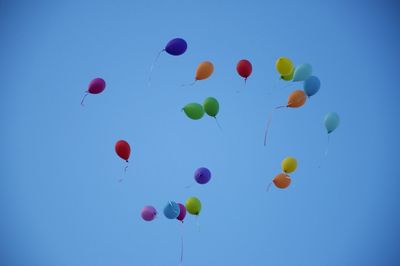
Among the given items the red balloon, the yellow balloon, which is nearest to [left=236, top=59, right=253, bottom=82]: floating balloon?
the red balloon

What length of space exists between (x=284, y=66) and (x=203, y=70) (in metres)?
1.02

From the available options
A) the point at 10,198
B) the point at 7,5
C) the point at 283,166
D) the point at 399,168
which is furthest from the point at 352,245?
the point at 7,5

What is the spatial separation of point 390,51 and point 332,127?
11.4 ft

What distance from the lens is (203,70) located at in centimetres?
515

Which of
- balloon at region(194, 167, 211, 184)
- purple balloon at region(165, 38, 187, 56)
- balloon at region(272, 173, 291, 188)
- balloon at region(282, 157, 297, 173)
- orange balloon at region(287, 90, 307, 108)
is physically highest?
purple balloon at region(165, 38, 187, 56)

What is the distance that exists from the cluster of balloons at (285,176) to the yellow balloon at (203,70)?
1.53m

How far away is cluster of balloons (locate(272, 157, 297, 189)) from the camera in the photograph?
5.05 meters

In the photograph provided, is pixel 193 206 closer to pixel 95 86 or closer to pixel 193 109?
pixel 193 109

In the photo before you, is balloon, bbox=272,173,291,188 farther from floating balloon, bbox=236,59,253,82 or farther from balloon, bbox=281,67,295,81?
floating balloon, bbox=236,59,253,82

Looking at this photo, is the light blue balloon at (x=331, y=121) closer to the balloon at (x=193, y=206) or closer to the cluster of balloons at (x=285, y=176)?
the cluster of balloons at (x=285, y=176)

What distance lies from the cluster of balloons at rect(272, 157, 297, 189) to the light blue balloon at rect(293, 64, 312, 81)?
1033mm

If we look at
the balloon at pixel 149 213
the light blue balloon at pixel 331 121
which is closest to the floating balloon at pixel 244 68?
the light blue balloon at pixel 331 121

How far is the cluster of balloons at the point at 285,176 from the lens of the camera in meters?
5.05

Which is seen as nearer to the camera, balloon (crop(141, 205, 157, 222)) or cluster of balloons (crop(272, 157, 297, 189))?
balloon (crop(141, 205, 157, 222))
